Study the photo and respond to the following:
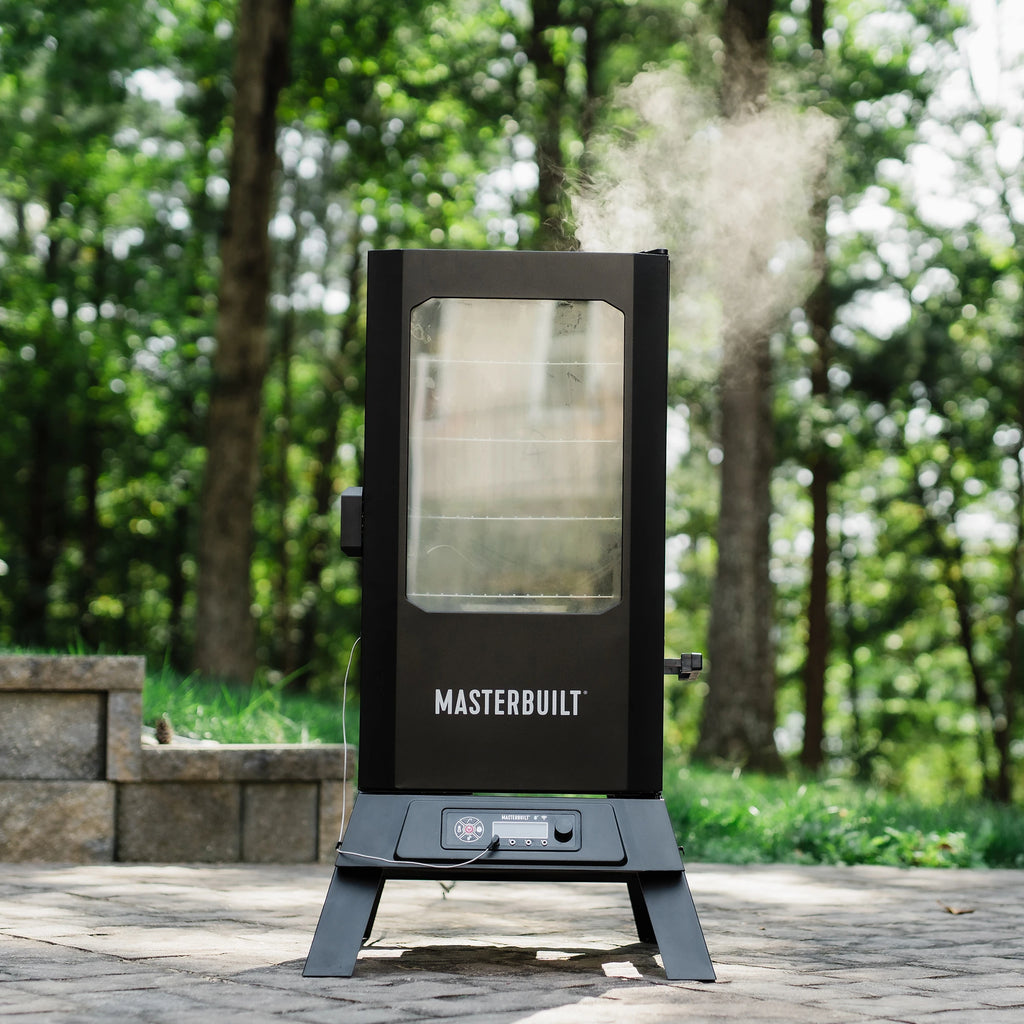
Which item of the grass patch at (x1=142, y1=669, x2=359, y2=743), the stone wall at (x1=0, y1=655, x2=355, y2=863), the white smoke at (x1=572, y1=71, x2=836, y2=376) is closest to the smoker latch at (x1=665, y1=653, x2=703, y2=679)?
the stone wall at (x1=0, y1=655, x2=355, y2=863)

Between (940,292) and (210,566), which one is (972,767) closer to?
(940,292)

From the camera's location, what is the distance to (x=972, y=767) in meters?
29.6

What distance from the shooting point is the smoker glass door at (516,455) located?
10.7 ft

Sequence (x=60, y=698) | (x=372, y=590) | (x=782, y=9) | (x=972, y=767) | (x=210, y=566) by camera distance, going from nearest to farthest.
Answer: (x=372, y=590) < (x=60, y=698) < (x=210, y=566) < (x=782, y=9) < (x=972, y=767)

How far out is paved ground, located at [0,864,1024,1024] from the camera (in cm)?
258

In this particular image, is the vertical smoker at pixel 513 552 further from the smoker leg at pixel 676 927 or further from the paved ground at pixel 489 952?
the paved ground at pixel 489 952

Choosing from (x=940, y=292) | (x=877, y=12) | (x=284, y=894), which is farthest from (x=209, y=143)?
(x=284, y=894)

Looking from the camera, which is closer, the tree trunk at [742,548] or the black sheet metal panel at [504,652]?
the black sheet metal panel at [504,652]

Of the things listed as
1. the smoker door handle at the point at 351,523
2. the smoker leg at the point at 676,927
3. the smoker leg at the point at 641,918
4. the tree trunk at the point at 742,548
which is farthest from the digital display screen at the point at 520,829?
the tree trunk at the point at 742,548

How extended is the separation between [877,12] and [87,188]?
441 inches

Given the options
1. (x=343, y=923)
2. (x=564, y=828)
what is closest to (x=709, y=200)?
(x=564, y=828)

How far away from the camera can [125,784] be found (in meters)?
5.29

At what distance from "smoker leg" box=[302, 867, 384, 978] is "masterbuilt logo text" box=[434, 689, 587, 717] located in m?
0.45

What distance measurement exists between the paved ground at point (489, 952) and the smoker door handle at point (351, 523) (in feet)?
3.41
